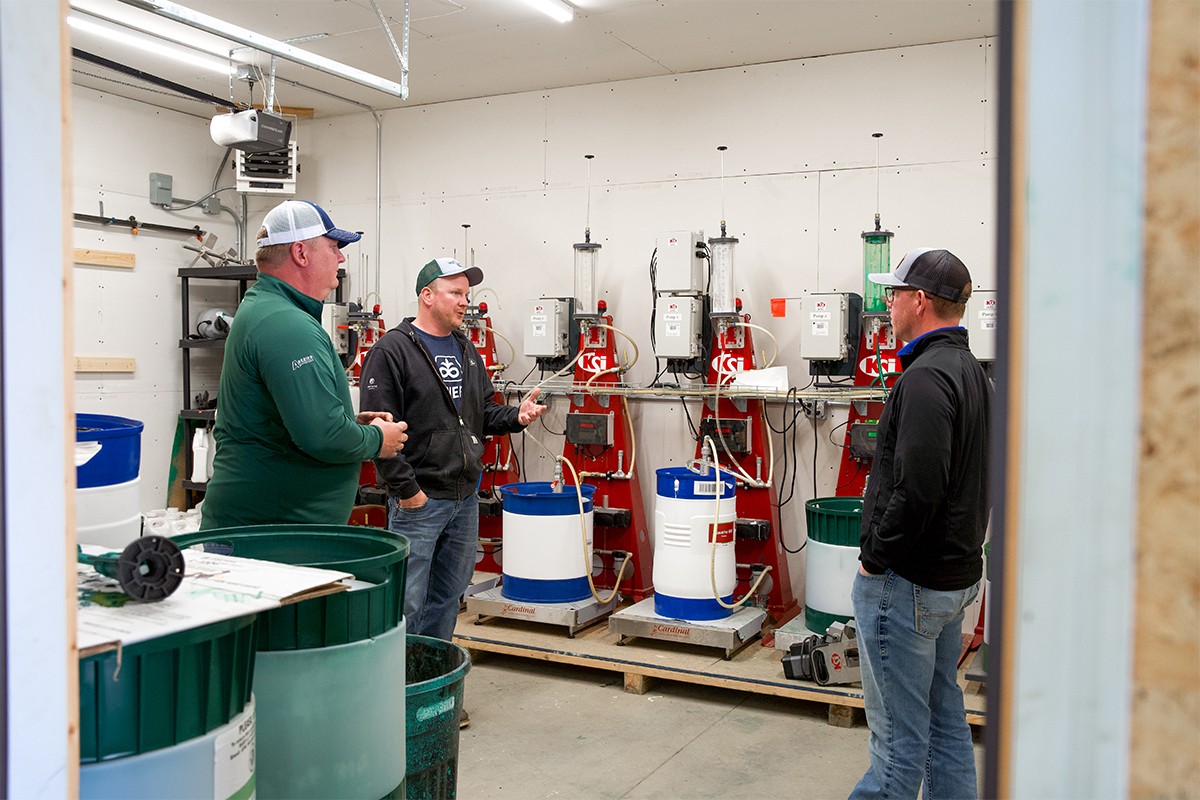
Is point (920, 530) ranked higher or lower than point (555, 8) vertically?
lower

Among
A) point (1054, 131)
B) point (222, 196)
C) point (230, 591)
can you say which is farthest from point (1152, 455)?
point (222, 196)

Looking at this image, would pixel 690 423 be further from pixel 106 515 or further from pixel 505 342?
pixel 106 515

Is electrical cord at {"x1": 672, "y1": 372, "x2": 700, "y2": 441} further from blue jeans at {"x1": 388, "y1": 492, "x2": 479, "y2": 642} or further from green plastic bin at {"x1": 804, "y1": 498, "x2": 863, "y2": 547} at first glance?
blue jeans at {"x1": 388, "y1": 492, "x2": 479, "y2": 642}

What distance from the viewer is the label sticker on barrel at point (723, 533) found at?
12.9 feet

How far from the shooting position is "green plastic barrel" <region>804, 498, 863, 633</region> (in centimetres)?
372

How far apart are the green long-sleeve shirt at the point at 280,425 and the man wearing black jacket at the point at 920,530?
127 cm

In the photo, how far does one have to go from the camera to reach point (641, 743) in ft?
11.0

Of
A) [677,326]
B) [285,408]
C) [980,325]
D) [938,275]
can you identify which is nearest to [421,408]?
[285,408]

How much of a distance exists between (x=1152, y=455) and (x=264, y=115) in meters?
4.51

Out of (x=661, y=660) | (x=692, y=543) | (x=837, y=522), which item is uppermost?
(x=837, y=522)

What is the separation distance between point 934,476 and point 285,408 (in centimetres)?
150

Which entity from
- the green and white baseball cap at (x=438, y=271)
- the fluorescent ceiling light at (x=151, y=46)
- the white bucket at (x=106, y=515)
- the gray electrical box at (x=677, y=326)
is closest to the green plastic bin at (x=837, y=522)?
the gray electrical box at (x=677, y=326)

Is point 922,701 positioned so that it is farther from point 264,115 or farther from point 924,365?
point 264,115

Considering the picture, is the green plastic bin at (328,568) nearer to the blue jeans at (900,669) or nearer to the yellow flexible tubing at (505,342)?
the blue jeans at (900,669)
